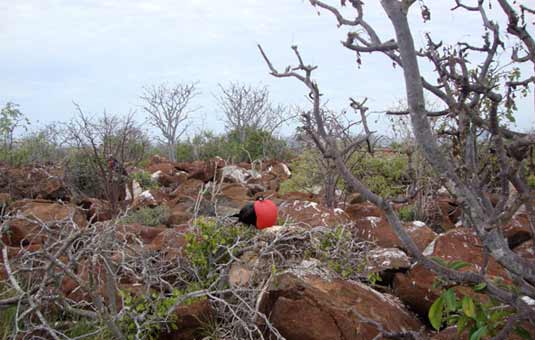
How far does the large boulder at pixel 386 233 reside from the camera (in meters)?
4.17

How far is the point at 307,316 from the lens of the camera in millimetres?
3068

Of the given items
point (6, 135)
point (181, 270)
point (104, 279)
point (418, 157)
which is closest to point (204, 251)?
point (181, 270)

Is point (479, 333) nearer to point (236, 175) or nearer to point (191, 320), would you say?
point (191, 320)

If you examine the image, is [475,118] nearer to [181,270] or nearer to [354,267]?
[354,267]

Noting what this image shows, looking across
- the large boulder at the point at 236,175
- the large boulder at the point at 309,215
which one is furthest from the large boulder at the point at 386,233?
the large boulder at the point at 236,175

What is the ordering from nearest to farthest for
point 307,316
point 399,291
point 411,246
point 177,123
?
point 411,246
point 307,316
point 399,291
point 177,123

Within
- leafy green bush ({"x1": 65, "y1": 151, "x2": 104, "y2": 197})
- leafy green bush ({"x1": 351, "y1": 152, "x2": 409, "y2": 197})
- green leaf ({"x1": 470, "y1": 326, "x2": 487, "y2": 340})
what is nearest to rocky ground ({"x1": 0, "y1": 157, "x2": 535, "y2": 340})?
green leaf ({"x1": 470, "y1": 326, "x2": 487, "y2": 340})

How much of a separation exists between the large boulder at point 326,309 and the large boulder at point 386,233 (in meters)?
0.90

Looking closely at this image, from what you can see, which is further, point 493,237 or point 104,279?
point 104,279

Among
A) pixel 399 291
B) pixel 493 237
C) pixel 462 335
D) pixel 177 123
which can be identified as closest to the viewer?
pixel 493 237

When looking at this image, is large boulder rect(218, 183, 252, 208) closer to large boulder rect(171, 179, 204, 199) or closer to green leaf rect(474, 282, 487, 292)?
large boulder rect(171, 179, 204, 199)

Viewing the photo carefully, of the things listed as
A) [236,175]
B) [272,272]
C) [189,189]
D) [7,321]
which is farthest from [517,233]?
[236,175]

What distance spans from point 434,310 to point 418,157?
5406 mm

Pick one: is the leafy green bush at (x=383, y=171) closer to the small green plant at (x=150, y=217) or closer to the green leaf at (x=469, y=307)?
the small green plant at (x=150, y=217)
